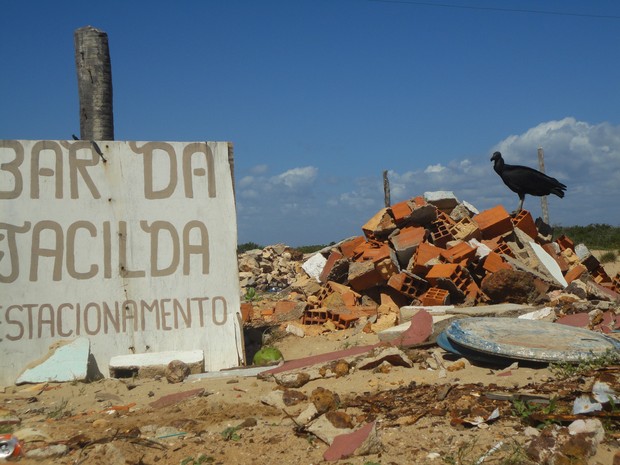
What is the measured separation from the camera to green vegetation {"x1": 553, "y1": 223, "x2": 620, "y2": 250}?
1788 cm

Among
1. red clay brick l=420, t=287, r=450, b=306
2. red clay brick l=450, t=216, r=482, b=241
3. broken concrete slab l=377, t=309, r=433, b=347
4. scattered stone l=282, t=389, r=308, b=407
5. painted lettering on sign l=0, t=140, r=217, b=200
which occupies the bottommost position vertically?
scattered stone l=282, t=389, r=308, b=407

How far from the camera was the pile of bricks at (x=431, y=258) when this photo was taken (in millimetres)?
8422

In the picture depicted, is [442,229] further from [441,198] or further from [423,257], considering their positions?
[423,257]

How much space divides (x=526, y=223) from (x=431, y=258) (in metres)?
2.21

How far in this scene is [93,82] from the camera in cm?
746

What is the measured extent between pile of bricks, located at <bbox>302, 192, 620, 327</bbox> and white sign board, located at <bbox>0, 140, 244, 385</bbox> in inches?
85.8

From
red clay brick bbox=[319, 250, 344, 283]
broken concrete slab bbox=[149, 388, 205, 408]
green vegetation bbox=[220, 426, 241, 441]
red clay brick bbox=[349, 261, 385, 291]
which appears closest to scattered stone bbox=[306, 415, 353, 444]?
green vegetation bbox=[220, 426, 241, 441]

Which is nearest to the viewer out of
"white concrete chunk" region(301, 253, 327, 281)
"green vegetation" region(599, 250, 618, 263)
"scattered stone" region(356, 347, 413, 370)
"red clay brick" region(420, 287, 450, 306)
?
"scattered stone" region(356, 347, 413, 370)

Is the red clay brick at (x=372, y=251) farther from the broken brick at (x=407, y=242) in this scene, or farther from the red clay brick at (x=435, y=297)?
the red clay brick at (x=435, y=297)

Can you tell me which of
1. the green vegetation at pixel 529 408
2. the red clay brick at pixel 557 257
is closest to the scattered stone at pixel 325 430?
the green vegetation at pixel 529 408

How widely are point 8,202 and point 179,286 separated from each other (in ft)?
6.23

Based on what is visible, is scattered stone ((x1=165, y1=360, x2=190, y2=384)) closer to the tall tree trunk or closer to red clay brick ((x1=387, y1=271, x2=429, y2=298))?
the tall tree trunk

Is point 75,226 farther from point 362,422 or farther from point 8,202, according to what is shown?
point 362,422

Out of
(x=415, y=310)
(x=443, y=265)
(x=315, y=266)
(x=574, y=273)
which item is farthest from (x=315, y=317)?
(x=574, y=273)
